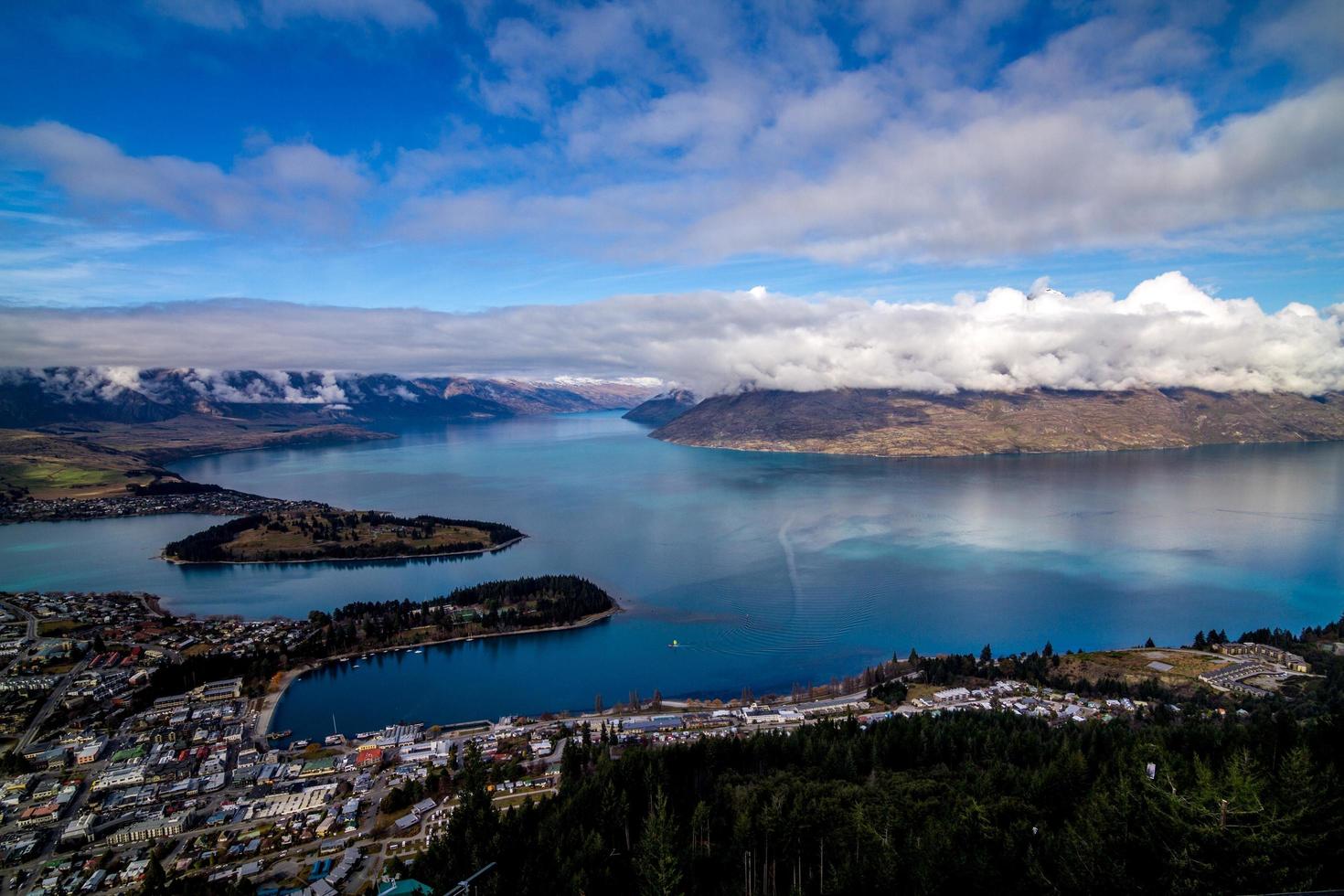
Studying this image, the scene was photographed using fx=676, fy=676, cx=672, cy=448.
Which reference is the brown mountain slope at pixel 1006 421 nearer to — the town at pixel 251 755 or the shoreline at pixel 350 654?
the shoreline at pixel 350 654

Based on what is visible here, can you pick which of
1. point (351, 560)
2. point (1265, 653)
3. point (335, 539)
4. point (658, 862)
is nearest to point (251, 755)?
point (658, 862)

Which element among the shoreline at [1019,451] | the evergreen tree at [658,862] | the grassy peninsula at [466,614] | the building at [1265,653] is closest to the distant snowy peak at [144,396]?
the shoreline at [1019,451]

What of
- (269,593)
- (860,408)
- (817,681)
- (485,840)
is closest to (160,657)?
(269,593)

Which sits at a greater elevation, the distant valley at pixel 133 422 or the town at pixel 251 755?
the distant valley at pixel 133 422

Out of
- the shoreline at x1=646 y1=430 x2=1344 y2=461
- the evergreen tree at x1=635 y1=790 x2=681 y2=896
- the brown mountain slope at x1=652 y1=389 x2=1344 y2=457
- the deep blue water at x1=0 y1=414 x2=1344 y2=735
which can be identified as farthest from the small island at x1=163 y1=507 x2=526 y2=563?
the brown mountain slope at x1=652 y1=389 x2=1344 y2=457

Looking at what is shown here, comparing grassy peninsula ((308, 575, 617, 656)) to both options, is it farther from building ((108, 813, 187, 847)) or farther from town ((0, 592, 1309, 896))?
building ((108, 813, 187, 847))
